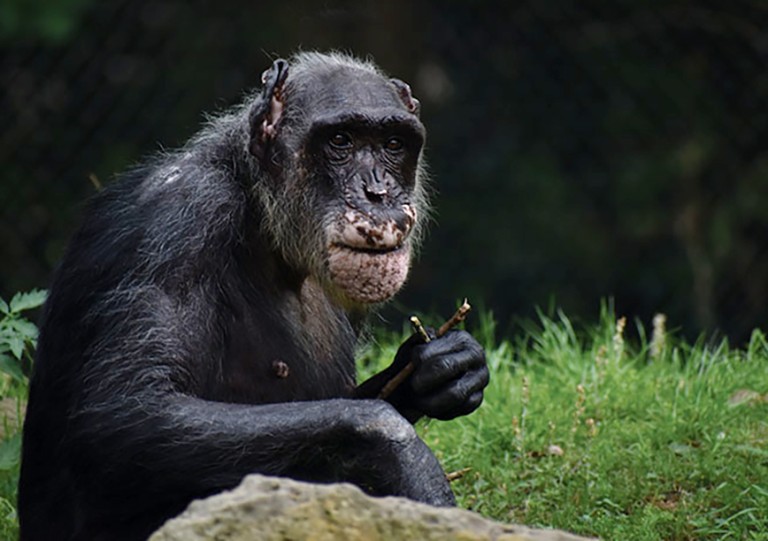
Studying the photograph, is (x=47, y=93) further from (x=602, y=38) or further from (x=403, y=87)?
(x=403, y=87)

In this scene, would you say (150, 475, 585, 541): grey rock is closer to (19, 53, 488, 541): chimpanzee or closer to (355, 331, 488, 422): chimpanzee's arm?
(19, 53, 488, 541): chimpanzee

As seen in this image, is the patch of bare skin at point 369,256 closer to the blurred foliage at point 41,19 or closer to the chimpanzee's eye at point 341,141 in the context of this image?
the chimpanzee's eye at point 341,141

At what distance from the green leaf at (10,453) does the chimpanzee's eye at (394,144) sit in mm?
1846

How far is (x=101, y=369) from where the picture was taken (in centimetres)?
555

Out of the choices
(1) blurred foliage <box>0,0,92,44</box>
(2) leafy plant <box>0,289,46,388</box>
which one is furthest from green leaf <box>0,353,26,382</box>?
(1) blurred foliage <box>0,0,92,44</box>

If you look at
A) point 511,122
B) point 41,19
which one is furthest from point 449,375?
point 511,122

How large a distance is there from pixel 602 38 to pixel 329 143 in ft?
26.3

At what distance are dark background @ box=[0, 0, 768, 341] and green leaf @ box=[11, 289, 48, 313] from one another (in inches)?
236

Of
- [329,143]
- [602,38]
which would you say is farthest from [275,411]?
[602,38]

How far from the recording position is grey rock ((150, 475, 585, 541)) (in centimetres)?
426

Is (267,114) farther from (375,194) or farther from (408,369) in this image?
(408,369)

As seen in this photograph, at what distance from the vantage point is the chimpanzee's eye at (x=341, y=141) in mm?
6012

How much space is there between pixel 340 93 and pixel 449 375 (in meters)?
1.11

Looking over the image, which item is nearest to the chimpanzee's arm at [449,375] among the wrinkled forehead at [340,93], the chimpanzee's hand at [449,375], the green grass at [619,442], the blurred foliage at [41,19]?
the chimpanzee's hand at [449,375]
